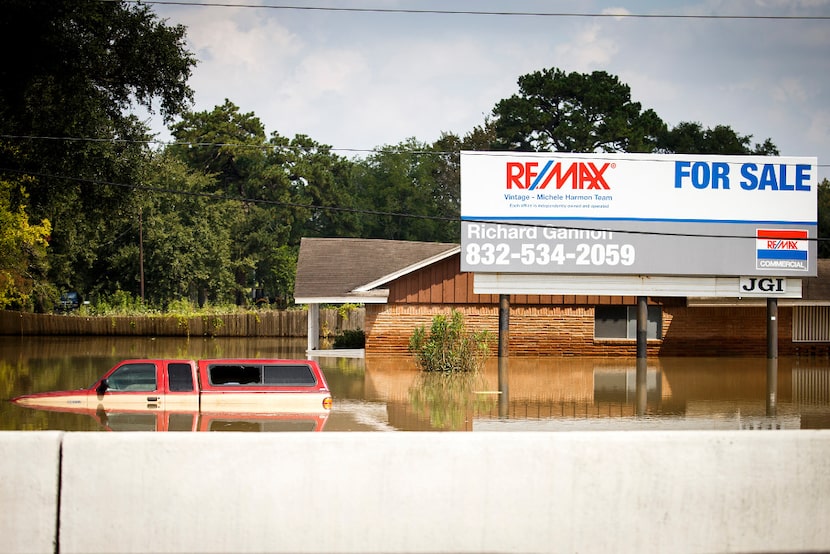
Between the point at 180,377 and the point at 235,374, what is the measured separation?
0.99 m

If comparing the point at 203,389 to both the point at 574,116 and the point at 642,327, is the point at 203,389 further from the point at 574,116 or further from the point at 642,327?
the point at 574,116

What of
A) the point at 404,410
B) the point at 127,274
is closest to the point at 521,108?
the point at 127,274

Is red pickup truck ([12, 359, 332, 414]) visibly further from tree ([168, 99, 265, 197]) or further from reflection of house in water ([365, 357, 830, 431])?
tree ([168, 99, 265, 197])

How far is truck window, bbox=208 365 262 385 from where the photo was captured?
18188 mm

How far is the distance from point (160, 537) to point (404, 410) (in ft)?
48.2

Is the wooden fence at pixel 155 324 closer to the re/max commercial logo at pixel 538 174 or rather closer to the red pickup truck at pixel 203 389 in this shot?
the re/max commercial logo at pixel 538 174

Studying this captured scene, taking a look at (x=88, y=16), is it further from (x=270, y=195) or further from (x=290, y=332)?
(x=270, y=195)

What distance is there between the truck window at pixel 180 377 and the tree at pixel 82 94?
47.8 feet

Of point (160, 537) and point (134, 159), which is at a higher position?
point (134, 159)

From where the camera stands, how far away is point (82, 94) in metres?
32.8

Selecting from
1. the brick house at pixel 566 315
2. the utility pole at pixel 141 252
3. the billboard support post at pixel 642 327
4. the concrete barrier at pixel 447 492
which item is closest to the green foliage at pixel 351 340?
the brick house at pixel 566 315

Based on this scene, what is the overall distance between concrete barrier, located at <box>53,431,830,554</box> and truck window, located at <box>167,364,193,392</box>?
9138 millimetres

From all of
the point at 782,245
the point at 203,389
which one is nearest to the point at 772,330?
the point at 782,245

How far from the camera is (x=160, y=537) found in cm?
868
